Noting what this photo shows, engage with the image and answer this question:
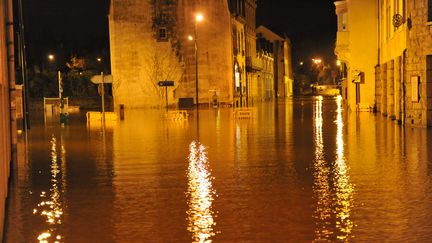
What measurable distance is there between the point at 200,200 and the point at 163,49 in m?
54.2

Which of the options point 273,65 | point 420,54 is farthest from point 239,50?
point 420,54

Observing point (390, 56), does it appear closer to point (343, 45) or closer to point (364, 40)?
point (364, 40)

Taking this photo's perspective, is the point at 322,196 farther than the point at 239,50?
No

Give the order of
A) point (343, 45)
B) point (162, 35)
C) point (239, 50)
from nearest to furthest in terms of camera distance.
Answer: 1. point (343, 45)
2. point (162, 35)
3. point (239, 50)

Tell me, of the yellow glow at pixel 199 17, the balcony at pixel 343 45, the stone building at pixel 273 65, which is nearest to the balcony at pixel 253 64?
the stone building at pixel 273 65

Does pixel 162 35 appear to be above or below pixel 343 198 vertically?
above

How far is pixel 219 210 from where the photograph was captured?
10055mm

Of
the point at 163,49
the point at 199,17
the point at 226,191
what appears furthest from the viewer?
the point at 163,49

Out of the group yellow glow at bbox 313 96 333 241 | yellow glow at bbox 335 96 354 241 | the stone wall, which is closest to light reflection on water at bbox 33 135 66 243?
yellow glow at bbox 313 96 333 241

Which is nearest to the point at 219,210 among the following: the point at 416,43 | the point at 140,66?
the point at 416,43

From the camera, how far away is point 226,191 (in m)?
11.8

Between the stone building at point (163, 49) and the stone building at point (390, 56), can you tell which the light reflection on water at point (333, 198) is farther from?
the stone building at point (163, 49)

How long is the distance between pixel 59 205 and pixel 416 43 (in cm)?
1874

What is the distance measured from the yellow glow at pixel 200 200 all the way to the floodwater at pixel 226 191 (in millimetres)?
19
